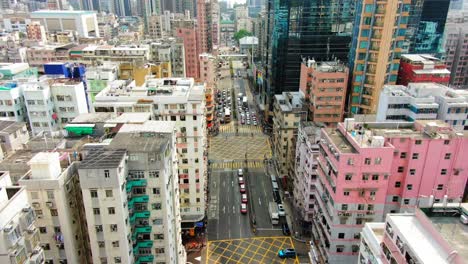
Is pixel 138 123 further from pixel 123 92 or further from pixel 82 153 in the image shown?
pixel 123 92

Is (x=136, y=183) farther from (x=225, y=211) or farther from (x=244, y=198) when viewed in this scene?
(x=244, y=198)

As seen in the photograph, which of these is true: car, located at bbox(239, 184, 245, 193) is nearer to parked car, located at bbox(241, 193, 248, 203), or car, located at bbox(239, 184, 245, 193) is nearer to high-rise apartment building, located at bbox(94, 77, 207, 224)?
parked car, located at bbox(241, 193, 248, 203)

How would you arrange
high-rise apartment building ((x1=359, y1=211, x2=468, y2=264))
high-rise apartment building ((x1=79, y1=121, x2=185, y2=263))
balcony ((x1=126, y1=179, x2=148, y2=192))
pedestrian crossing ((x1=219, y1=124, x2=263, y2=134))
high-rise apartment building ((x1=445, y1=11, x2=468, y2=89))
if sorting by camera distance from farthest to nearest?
high-rise apartment building ((x1=445, y1=11, x2=468, y2=89)), pedestrian crossing ((x1=219, y1=124, x2=263, y2=134)), balcony ((x1=126, y1=179, x2=148, y2=192)), high-rise apartment building ((x1=79, y1=121, x2=185, y2=263)), high-rise apartment building ((x1=359, y1=211, x2=468, y2=264))

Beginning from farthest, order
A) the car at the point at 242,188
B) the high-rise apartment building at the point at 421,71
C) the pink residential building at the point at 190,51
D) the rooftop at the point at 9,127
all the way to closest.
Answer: the pink residential building at the point at 190,51 < the car at the point at 242,188 < the high-rise apartment building at the point at 421,71 < the rooftop at the point at 9,127

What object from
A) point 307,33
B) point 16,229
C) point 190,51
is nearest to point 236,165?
point 307,33

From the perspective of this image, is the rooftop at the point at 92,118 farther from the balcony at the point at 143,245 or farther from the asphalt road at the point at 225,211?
the asphalt road at the point at 225,211

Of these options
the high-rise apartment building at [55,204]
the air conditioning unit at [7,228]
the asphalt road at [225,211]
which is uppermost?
the air conditioning unit at [7,228]

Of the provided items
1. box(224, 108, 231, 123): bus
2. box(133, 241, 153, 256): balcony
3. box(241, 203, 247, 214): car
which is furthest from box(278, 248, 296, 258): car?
box(224, 108, 231, 123): bus

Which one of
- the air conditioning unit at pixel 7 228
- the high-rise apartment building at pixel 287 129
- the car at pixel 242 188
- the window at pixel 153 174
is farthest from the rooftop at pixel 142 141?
the car at pixel 242 188
